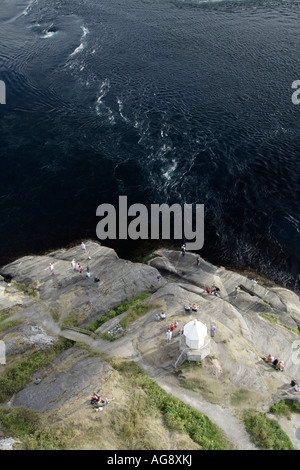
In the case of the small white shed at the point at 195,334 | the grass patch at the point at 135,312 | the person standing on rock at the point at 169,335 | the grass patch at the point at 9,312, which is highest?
the small white shed at the point at 195,334

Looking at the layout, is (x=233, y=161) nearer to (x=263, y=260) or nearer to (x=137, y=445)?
(x=263, y=260)

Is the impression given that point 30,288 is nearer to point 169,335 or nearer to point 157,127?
point 169,335

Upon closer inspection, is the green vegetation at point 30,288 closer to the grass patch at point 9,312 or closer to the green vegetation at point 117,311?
the grass patch at point 9,312

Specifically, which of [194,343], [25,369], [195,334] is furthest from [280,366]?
[25,369]

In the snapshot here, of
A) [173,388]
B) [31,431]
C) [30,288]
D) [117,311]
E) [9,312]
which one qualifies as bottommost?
[31,431]

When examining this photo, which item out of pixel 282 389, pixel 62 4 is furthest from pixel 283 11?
pixel 282 389

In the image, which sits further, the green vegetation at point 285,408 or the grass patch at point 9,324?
the grass patch at point 9,324

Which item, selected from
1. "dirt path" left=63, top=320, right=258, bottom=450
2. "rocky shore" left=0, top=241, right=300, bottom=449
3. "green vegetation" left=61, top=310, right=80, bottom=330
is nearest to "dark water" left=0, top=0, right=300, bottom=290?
"rocky shore" left=0, top=241, right=300, bottom=449

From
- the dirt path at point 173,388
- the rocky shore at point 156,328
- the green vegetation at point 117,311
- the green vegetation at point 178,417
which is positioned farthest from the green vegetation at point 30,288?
the green vegetation at point 178,417
